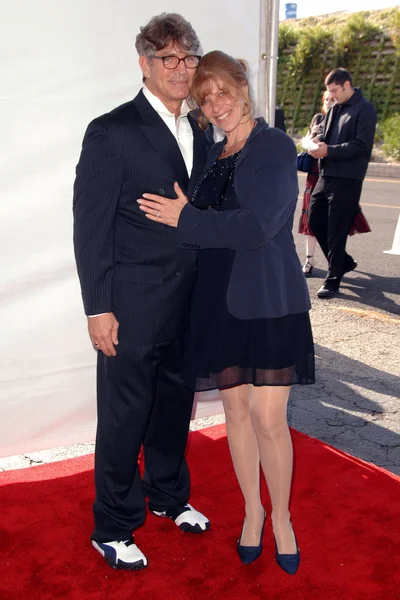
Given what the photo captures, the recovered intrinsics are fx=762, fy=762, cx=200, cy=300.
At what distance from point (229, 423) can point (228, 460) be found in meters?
0.89

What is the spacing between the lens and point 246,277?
2.61 metres

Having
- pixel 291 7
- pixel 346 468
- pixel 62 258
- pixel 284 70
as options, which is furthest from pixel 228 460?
pixel 291 7

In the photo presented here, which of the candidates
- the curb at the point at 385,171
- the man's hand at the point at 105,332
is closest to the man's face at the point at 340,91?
the man's hand at the point at 105,332

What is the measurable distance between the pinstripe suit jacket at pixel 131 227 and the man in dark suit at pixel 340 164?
3.92 metres

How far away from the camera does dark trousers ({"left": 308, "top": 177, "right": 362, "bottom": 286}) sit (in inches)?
260

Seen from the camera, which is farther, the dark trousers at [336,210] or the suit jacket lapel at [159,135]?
the dark trousers at [336,210]

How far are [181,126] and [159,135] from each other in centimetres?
20

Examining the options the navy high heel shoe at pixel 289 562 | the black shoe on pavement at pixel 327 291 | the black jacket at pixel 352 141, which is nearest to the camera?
the navy high heel shoe at pixel 289 562

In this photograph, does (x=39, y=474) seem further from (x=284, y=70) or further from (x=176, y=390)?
(x=284, y=70)

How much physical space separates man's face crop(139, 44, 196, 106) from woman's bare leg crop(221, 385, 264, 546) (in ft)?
3.57

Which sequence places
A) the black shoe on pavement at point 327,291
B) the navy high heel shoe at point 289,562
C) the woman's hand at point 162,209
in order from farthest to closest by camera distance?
the black shoe on pavement at point 327,291 < the navy high heel shoe at point 289,562 < the woman's hand at point 162,209

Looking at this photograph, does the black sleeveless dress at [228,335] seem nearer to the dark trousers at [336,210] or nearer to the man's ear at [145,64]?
the man's ear at [145,64]

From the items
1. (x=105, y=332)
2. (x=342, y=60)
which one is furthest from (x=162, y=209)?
(x=342, y=60)

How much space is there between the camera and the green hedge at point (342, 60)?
74.1 ft
